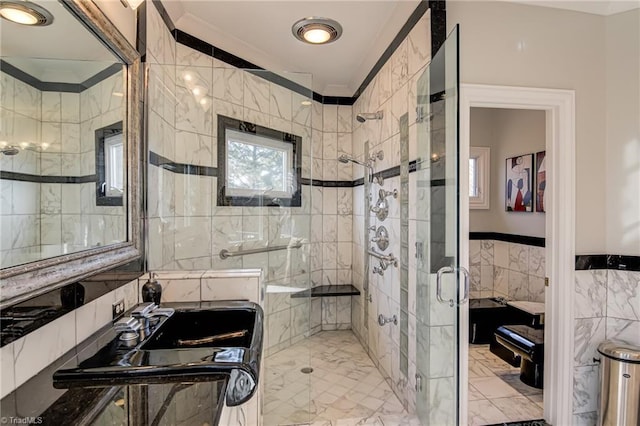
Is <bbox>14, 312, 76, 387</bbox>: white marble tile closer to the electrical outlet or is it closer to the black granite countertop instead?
the black granite countertop

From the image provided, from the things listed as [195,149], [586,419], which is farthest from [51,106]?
[586,419]

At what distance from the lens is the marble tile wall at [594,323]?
208 centimetres

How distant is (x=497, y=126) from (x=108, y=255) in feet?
13.1

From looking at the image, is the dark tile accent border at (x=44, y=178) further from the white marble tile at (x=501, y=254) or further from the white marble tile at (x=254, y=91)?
the white marble tile at (x=501, y=254)

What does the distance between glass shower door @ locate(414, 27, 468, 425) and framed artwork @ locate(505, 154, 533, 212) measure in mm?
1881

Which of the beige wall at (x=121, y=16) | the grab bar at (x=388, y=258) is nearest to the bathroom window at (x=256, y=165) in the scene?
the grab bar at (x=388, y=258)

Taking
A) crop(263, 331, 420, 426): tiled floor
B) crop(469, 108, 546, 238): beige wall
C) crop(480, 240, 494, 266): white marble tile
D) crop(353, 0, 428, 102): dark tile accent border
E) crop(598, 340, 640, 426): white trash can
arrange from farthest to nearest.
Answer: crop(480, 240, 494, 266): white marble tile < crop(469, 108, 546, 238): beige wall < crop(263, 331, 420, 426): tiled floor < crop(353, 0, 428, 102): dark tile accent border < crop(598, 340, 640, 426): white trash can

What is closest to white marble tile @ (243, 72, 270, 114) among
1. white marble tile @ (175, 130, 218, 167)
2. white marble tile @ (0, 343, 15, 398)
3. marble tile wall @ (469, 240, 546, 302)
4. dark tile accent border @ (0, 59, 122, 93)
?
white marble tile @ (175, 130, 218, 167)

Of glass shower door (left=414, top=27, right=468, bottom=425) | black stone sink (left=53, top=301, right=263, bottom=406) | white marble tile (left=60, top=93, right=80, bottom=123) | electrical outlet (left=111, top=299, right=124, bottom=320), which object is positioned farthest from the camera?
glass shower door (left=414, top=27, right=468, bottom=425)

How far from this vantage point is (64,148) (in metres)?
1.05

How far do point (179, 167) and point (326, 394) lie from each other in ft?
6.58

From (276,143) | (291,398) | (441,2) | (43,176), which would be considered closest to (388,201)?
(276,143)

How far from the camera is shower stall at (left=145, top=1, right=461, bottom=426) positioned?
1837 mm

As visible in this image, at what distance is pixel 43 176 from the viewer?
962mm
